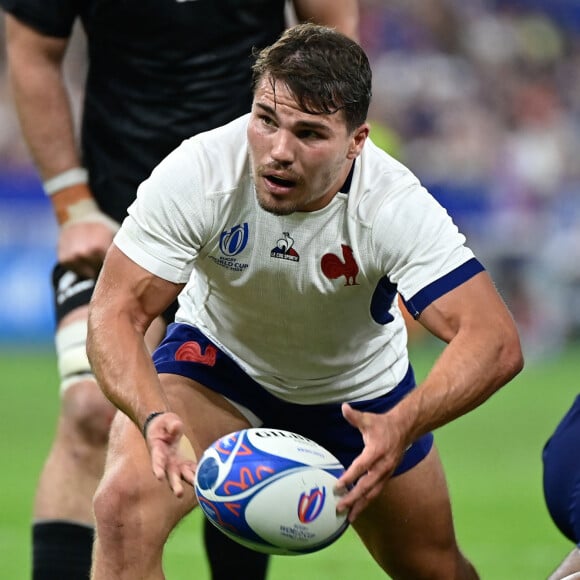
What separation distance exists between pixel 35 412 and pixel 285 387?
277 inches

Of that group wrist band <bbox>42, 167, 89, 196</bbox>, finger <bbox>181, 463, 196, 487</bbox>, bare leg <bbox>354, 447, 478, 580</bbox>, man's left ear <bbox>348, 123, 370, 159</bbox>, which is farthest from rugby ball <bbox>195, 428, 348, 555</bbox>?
wrist band <bbox>42, 167, 89, 196</bbox>

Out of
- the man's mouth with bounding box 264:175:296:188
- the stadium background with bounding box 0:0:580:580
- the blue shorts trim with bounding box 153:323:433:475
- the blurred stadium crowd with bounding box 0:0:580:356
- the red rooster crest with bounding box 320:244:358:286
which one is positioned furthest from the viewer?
the blurred stadium crowd with bounding box 0:0:580:356

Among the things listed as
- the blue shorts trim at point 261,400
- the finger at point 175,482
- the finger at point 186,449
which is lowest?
the blue shorts trim at point 261,400

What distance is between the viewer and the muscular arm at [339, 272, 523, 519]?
3.83 m

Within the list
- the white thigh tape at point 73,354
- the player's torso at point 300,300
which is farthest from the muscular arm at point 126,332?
the white thigh tape at point 73,354

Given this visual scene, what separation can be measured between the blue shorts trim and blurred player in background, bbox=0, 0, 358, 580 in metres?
0.64

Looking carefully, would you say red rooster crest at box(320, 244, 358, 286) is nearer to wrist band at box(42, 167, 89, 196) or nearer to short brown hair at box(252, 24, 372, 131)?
short brown hair at box(252, 24, 372, 131)

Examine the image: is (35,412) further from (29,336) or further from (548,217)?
(548,217)

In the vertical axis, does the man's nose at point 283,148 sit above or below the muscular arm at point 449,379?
above

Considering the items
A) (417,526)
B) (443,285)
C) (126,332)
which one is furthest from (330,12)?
(417,526)

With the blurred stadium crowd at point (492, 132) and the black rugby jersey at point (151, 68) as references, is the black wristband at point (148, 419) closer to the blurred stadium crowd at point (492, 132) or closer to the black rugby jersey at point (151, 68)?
the black rugby jersey at point (151, 68)

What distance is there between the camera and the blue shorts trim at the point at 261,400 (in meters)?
4.81

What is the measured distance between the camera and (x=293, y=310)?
15.2 feet

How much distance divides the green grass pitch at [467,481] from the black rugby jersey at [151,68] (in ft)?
6.91
